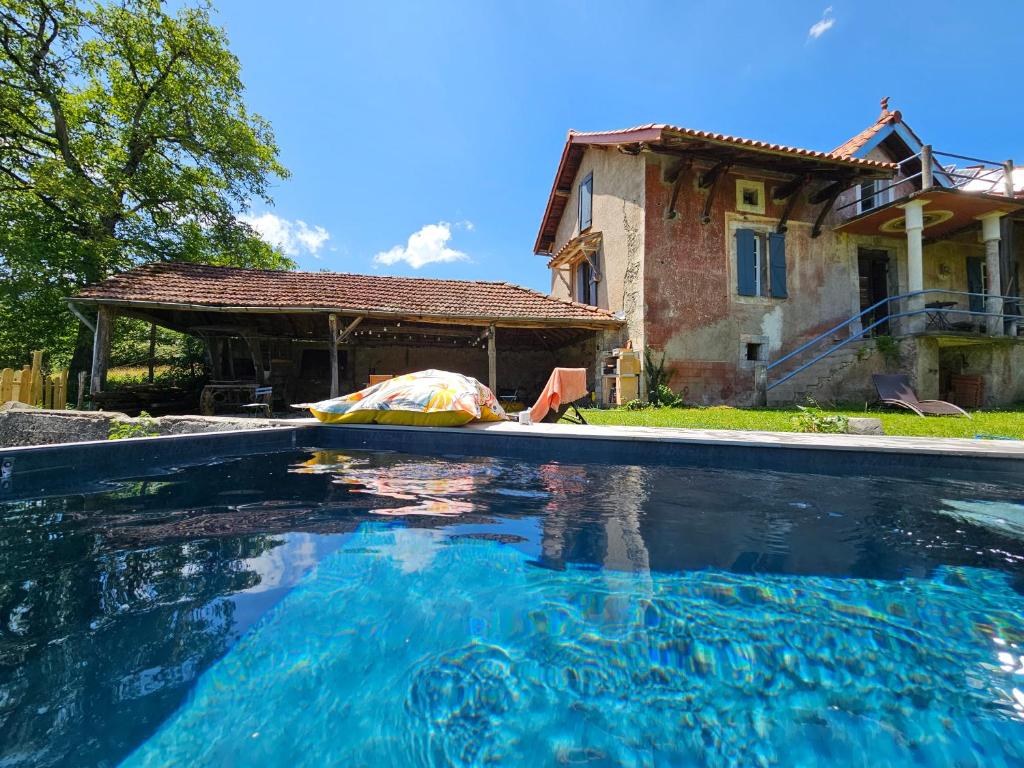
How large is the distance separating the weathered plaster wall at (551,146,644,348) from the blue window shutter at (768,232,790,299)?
3.48m

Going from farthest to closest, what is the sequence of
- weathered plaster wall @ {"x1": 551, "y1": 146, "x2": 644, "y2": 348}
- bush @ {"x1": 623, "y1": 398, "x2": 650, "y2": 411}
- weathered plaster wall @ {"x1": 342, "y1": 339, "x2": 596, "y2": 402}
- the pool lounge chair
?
weathered plaster wall @ {"x1": 342, "y1": 339, "x2": 596, "y2": 402} → weathered plaster wall @ {"x1": 551, "y1": 146, "x2": 644, "y2": 348} → bush @ {"x1": 623, "y1": 398, "x2": 650, "y2": 411} → the pool lounge chair

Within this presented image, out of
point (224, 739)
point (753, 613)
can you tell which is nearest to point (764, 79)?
point (753, 613)

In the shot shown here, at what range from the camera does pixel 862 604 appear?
1792 mm

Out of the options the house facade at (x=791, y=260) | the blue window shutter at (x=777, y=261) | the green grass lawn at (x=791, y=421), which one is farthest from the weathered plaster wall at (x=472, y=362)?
the blue window shutter at (x=777, y=261)

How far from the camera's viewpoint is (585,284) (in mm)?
13039

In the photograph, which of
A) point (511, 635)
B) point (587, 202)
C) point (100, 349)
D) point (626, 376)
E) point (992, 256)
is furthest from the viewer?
point (587, 202)

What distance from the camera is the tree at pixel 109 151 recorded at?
11297 mm

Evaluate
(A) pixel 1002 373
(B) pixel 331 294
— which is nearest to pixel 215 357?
(B) pixel 331 294

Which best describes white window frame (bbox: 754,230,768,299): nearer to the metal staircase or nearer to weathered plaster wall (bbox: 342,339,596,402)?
the metal staircase

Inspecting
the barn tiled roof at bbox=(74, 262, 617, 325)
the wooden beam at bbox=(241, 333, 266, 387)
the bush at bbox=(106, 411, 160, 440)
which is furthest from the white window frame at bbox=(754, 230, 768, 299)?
the wooden beam at bbox=(241, 333, 266, 387)

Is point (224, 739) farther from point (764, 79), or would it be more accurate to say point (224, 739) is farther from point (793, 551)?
point (764, 79)

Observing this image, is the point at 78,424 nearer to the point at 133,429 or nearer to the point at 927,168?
the point at 133,429

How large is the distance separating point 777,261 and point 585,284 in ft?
16.5

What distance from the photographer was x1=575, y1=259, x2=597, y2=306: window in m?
12.4
